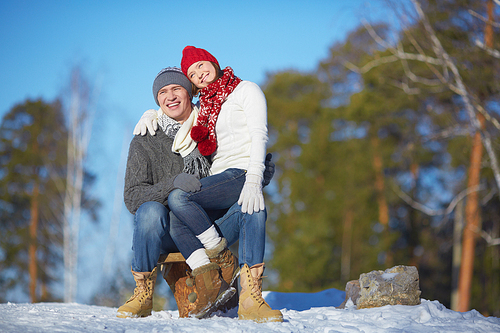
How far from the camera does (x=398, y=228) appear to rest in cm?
1393

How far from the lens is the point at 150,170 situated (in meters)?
2.69

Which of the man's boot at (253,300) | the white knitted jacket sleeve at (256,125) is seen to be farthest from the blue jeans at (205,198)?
the man's boot at (253,300)

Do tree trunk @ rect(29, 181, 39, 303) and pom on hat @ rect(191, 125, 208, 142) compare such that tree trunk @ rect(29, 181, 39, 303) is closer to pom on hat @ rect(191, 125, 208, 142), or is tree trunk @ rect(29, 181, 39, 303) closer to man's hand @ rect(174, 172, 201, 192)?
pom on hat @ rect(191, 125, 208, 142)

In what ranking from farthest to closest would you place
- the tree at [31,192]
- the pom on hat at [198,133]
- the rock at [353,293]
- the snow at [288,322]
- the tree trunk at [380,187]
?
the tree trunk at [380,187] < the tree at [31,192] < the rock at [353,293] < the pom on hat at [198,133] < the snow at [288,322]

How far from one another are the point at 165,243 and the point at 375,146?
1171 centimetres

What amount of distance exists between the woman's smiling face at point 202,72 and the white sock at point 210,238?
3.05 ft

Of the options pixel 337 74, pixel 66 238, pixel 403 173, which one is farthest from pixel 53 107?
pixel 403 173

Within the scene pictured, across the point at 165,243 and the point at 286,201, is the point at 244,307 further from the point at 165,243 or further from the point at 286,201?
the point at 286,201

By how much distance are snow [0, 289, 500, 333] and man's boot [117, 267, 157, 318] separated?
59 millimetres

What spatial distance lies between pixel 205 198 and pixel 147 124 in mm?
646

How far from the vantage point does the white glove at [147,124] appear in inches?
108

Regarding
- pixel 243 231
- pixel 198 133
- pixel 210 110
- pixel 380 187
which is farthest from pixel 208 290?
pixel 380 187

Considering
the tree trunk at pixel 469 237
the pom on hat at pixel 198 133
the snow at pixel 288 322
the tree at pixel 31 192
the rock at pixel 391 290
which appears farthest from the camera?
the tree at pixel 31 192

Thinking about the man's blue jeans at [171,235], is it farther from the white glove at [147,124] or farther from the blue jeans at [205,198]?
the white glove at [147,124]
